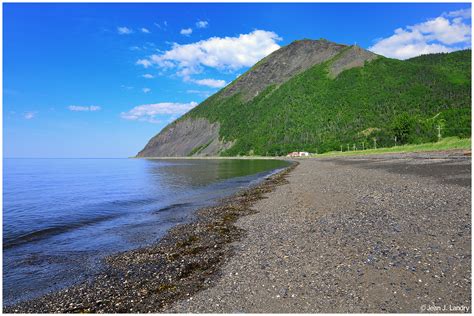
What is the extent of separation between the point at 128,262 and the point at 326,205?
1228 centimetres

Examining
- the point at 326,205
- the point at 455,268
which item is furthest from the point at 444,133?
the point at 455,268

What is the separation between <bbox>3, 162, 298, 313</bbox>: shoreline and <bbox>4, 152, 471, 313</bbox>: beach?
4cm

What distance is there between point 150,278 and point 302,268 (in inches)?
194

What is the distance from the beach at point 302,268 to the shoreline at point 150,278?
0.12 ft

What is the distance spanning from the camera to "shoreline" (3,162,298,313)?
8.70 meters

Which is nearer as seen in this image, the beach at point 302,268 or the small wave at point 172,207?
the beach at point 302,268

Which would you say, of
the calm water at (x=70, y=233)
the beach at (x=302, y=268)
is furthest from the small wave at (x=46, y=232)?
the beach at (x=302, y=268)

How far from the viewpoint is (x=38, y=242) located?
16703 mm

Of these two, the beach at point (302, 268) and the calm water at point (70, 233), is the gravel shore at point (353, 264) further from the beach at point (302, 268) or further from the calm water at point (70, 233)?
the calm water at point (70, 233)

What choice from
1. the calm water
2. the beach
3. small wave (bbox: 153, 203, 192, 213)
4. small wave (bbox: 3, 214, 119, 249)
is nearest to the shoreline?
the beach

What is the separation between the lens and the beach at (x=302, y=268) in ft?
25.4

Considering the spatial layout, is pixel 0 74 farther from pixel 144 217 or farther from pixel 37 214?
pixel 37 214

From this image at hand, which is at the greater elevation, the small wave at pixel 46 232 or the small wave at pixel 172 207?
the small wave at pixel 172 207

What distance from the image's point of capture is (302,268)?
9.61 metres
